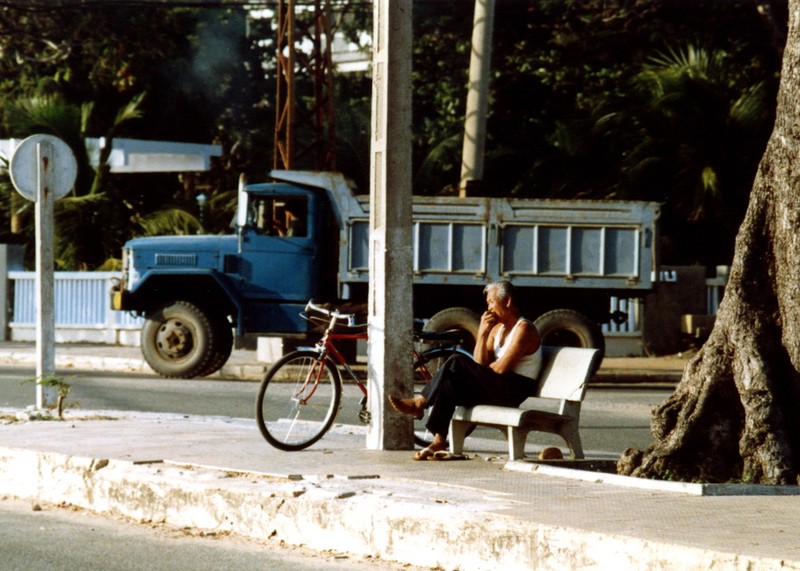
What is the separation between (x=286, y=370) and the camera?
9.05m

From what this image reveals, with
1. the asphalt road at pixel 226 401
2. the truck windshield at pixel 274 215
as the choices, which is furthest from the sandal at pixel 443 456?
the truck windshield at pixel 274 215

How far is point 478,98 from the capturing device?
1867 centimetres

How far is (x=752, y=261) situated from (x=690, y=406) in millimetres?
926

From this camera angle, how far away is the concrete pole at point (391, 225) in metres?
8.77

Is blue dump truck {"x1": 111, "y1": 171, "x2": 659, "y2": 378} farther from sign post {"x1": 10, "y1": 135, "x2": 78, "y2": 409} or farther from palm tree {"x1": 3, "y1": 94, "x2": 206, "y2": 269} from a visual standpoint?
palm tree {"x1": 3, "y1": 94, "x2": 206, "y2": 269}

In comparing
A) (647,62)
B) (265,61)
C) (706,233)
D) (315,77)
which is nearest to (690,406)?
(315,77)

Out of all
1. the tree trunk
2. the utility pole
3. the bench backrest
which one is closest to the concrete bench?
the bench backrest

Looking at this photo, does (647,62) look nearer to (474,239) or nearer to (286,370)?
(474,239)

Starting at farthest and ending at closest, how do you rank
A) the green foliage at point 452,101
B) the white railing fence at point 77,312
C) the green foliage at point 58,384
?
the white railing fence at point 77,312 < the green foliage at point 452,101 < the green foliage at point 58,384

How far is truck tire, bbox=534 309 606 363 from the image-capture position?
17.1m

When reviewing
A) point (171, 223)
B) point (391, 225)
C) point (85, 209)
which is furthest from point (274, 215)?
point (85, 209)

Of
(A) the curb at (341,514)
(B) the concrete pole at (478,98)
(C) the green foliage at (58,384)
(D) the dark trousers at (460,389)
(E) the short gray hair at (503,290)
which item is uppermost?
(B) the concrete pole at (478,98)

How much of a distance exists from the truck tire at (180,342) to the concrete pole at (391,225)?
845 centimetres

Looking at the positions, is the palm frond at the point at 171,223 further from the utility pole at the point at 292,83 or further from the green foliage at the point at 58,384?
the green foliage at the point at 58,384
